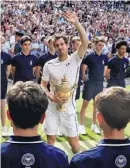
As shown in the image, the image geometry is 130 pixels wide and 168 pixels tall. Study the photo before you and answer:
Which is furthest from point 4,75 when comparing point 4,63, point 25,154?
point 25,154

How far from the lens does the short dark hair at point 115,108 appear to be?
8.34 feet

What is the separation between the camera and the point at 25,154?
251 centimetres

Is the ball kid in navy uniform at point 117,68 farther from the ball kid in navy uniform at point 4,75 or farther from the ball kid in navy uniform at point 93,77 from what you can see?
the ball kid in navy uniform at point 4,75

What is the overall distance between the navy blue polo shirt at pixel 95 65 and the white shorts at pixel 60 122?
8.25 ft

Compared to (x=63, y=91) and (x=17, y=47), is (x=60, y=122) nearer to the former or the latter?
(x=63, y=91)

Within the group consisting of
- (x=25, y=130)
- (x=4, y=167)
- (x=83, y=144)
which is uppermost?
(x=25, y=130)

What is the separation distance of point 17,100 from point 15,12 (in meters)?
16.7

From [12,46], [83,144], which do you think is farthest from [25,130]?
[12,46]

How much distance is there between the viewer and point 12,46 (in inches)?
496

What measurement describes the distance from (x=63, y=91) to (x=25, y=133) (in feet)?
8.78

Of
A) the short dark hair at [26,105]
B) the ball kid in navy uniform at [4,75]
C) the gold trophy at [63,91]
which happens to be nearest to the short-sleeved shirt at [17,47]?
the ball kid in navy uniform at [4,75]

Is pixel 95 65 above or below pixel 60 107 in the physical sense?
above

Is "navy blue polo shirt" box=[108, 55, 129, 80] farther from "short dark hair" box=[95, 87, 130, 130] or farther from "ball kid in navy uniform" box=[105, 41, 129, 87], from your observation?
"short dark hair" box=[95, 87, 130, 130]

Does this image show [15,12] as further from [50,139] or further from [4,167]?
[4,167]
